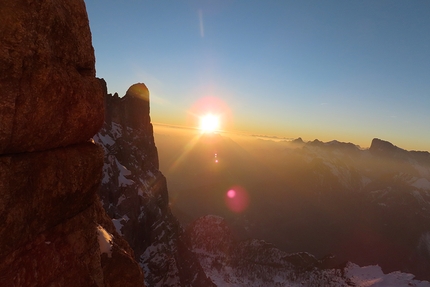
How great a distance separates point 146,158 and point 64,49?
392ft

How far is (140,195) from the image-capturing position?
353ft

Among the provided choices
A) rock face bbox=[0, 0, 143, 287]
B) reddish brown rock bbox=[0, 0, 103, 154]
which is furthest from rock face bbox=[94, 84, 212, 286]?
reddish brown rock bbox=[0, 0, 103, 154]

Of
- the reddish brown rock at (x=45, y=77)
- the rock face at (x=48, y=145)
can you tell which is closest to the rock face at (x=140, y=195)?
the rock face at (x=48, y=145)

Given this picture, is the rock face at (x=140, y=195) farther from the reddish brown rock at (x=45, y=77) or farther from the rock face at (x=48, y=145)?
the reddish brown rock at (x=45, y=77)

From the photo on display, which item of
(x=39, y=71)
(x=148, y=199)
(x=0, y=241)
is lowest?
(x=148, y=199)

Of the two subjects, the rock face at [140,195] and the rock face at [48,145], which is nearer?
the rock face at [48,145]

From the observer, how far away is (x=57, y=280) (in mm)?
13141

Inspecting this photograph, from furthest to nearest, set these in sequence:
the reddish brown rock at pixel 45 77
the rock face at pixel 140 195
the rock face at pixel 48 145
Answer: the rock face at pixel 140 195, the rock face at pixel 48 145, the reddish brown rock at pixel 45 77

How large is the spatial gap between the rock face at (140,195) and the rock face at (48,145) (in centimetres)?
7805

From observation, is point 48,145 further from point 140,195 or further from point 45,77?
point 140,195

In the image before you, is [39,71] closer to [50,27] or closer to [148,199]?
[50,27]

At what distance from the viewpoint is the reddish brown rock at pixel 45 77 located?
9812 mm

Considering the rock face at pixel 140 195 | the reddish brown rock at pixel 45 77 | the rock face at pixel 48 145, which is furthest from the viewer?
the rock face at pixel 140 195

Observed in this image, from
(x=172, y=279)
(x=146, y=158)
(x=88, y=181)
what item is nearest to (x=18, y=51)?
(x=88, y=181)
